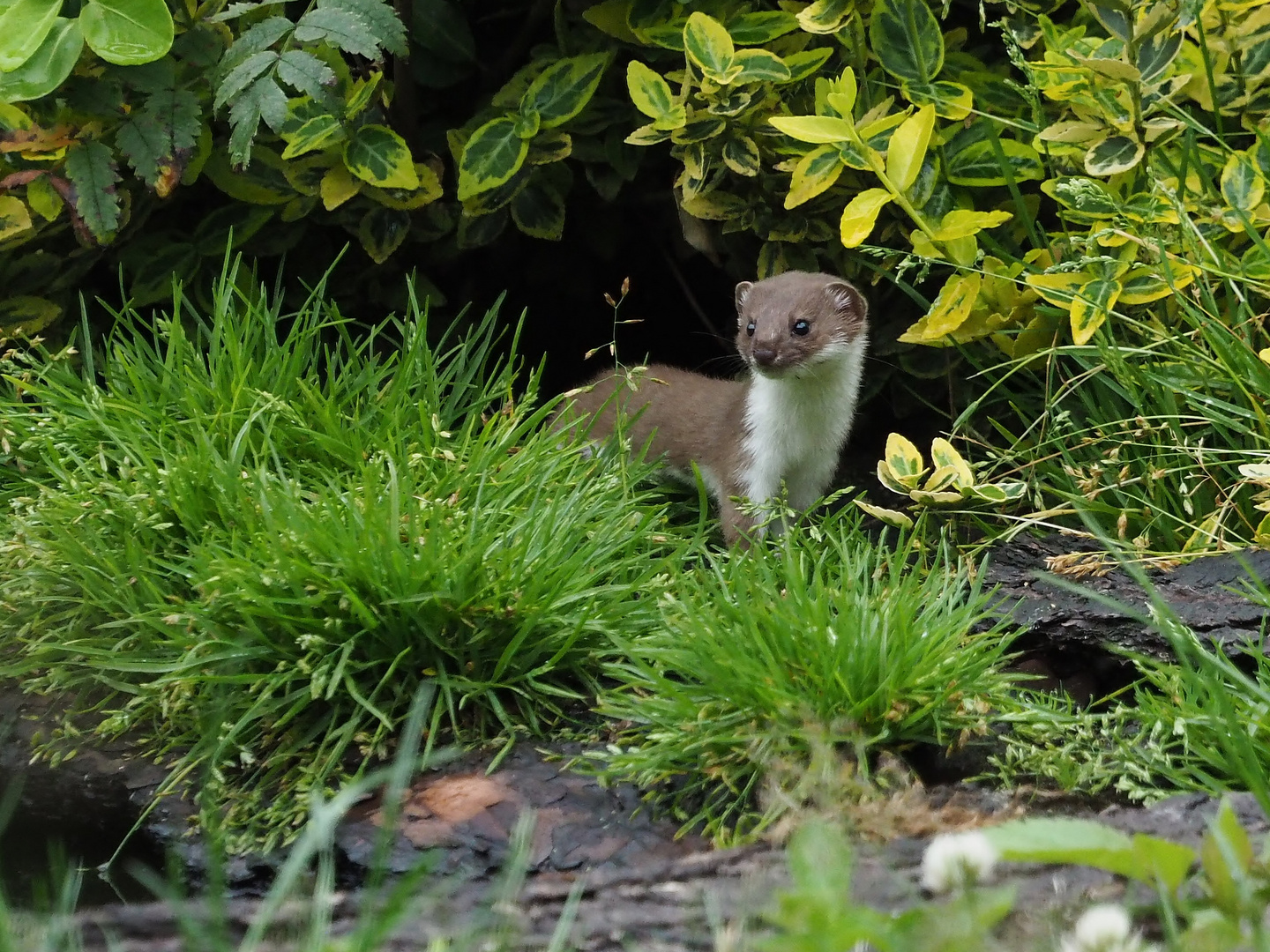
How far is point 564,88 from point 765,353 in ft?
4.48

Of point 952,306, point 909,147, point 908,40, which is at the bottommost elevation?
point 952,306

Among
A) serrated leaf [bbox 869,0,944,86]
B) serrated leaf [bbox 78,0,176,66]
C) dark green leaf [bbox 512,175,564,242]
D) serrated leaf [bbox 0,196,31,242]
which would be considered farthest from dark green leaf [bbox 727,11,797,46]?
serrated leaf [bbox 0,196,31,242]

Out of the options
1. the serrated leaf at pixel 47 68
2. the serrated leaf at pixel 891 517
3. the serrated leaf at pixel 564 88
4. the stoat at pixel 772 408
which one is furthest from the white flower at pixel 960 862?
the serrated leaf at pixel 564 88

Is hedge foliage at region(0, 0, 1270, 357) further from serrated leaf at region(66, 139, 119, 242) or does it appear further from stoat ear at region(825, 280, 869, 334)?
stoat ear at region(825, 280, 869, 334)

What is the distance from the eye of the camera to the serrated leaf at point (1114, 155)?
433 centimetres

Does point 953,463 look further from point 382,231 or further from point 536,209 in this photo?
point 382,231

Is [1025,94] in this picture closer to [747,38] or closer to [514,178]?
[747,38]

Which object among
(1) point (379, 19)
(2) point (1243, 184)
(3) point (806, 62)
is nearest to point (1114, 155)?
(2) point (1243, 184)

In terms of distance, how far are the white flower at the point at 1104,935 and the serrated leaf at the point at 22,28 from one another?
149 inches

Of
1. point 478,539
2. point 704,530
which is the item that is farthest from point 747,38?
point 478,539

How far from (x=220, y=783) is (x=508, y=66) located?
11.8ft

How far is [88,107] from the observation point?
466cm

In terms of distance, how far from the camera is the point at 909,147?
4.40 metres

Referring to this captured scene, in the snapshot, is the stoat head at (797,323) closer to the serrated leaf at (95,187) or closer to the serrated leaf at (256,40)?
the serrated leaf at (256,40)
